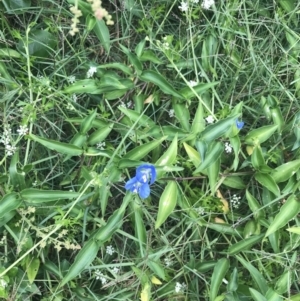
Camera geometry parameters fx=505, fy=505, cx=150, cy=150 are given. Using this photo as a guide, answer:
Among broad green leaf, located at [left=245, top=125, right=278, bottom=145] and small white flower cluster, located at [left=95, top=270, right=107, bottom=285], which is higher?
broad green leaf, located at [left=245, top=125, right=278, bottom=145]

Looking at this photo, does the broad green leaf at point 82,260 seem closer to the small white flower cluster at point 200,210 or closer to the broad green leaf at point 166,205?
the broad green leaf at point 166,205

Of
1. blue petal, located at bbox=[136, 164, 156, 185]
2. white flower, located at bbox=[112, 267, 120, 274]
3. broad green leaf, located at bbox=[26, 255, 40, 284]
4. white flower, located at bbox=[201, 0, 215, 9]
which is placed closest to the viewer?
blue petal, located at bbox=[136, 164, 156, 185]

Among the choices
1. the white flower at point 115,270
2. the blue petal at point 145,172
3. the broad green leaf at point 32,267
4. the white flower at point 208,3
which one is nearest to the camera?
the blue petal at point 145,172

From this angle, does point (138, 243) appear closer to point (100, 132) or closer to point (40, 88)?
point (100, 132)

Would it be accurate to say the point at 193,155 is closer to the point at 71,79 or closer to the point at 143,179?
the point at 143,179

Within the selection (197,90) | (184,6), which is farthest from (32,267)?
(184,6)

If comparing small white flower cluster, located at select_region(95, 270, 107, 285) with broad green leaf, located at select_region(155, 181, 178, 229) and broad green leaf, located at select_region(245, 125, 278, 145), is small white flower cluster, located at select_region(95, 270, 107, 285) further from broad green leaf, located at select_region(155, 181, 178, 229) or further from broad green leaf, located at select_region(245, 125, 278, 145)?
broad green leaf, located at select_region(245, 125, 278, 145)

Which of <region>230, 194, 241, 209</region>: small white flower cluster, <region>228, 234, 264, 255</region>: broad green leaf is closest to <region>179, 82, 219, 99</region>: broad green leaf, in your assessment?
<region>230, 194, 241, 209</region>: small white flower cluster

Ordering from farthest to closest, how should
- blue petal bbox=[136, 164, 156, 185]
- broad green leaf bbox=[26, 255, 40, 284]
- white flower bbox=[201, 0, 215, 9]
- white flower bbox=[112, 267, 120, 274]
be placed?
white flower bbox=[201, 0, 215, 9] → white flower bbox=[112, 267, 120, 274] → broad green leaf bbox=[26, 255, 40, 284] → blue petal bbox=[136, 164, 156, 185]

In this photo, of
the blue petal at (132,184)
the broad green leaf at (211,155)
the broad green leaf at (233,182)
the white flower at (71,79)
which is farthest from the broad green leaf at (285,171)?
the white flower at (71,79)
